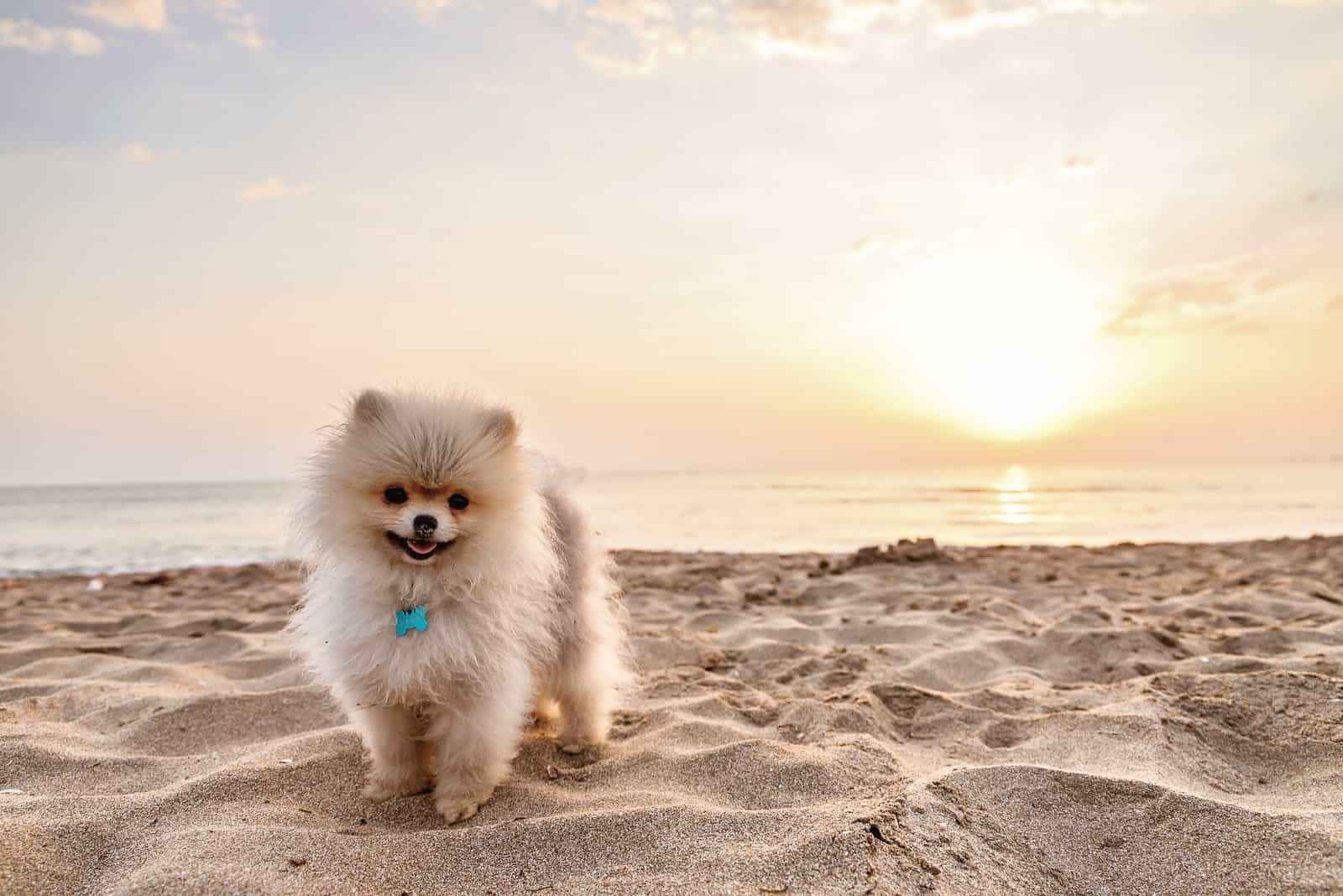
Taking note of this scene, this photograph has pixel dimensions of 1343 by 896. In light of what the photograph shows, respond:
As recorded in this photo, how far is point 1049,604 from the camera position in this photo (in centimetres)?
572

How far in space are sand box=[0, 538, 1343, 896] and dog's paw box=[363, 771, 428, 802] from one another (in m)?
0.06

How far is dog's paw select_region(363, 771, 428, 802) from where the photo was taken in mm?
2637

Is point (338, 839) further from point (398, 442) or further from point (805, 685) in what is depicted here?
point (805, 685)

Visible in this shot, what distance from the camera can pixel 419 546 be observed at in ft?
7.86

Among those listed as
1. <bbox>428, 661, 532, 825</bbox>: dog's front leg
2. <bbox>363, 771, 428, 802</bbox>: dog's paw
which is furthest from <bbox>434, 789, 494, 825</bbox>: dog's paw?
<bbox>363, 771, 428, 802</bbox>: dog's paw

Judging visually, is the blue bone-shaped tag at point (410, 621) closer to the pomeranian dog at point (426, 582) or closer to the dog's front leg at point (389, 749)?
the pomeranian dog at point (426, 582)

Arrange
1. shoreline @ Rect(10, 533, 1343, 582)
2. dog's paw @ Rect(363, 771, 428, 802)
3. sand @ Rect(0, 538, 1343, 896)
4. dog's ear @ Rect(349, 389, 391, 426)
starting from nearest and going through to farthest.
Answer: sand @ Rect(0, 538, 1343, 896), dog's ear @ Rect(349, 389, 391, 426), dog's paw @ Rect(363, 771, 428, 802), shoreline @ Rect(10, 533, 1343, 582)

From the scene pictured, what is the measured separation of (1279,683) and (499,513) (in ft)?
10.5

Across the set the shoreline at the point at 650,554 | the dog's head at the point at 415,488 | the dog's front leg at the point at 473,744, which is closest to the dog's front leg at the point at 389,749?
the dog's front leg at the point at 473,744

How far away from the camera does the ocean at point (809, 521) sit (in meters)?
11.9

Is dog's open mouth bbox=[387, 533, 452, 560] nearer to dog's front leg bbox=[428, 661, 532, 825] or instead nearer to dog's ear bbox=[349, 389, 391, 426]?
dog's ear bbox=[349, 389, 391, 426]

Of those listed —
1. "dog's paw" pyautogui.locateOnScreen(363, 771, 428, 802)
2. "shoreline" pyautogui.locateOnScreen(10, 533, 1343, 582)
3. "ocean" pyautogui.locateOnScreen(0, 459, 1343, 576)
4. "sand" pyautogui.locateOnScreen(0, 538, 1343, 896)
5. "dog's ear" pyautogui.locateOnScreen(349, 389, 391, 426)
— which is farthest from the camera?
"ocean" pyautogui.locateOnScreen(0, 459, 1343, 576)

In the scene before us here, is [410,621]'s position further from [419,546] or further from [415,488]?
[415,488]

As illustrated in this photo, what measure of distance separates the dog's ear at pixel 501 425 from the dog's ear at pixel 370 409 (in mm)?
326
